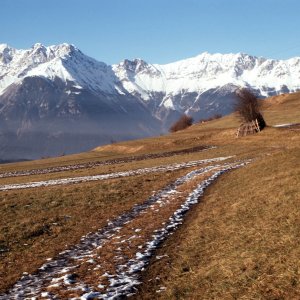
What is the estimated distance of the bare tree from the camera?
8800 centimetres

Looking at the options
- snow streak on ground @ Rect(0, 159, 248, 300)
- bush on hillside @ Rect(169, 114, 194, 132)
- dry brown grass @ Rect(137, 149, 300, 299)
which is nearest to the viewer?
dry brown grass @ Rect(137, 149, 300, 299)

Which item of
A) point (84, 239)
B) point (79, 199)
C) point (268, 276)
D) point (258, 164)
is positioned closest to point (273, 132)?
point (258, 164)

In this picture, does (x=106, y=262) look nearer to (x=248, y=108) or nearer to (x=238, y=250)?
(x=238, y=250)

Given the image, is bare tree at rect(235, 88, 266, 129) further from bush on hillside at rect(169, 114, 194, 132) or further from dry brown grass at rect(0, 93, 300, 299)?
bush on hillside at rect(169, 114, 194, 132)

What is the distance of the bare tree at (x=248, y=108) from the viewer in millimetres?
88000

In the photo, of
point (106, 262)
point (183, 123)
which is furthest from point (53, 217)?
point (183, 123)

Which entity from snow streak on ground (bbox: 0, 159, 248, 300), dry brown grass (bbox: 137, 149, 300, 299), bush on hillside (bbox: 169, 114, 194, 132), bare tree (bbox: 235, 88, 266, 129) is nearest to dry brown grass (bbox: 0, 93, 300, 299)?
dry brown grass (bbox: 137, 149, 300, 299)

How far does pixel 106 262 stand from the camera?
1586 cm

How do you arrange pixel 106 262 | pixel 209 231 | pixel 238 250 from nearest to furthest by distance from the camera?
pixel 238 250 < pixel 106 262 < pixel 209 231

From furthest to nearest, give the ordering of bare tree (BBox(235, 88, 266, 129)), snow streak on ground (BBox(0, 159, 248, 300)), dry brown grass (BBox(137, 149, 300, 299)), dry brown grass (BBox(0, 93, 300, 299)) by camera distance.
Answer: bare tree (BBox(235, 88, 266, 129))
snow streak on ground (BBox(0, 159, 248, 300))
dry brown grass (BBox(0, 93, 300, 299))
dry brown grass (BBox(137, 149, 300, 299))

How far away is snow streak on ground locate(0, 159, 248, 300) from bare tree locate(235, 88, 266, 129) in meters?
65.8

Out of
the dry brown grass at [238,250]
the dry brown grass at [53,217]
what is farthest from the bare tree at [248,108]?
the dry brown grass at [238,250]

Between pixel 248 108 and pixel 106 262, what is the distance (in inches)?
3028

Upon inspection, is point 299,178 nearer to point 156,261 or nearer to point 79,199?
point 156,261
